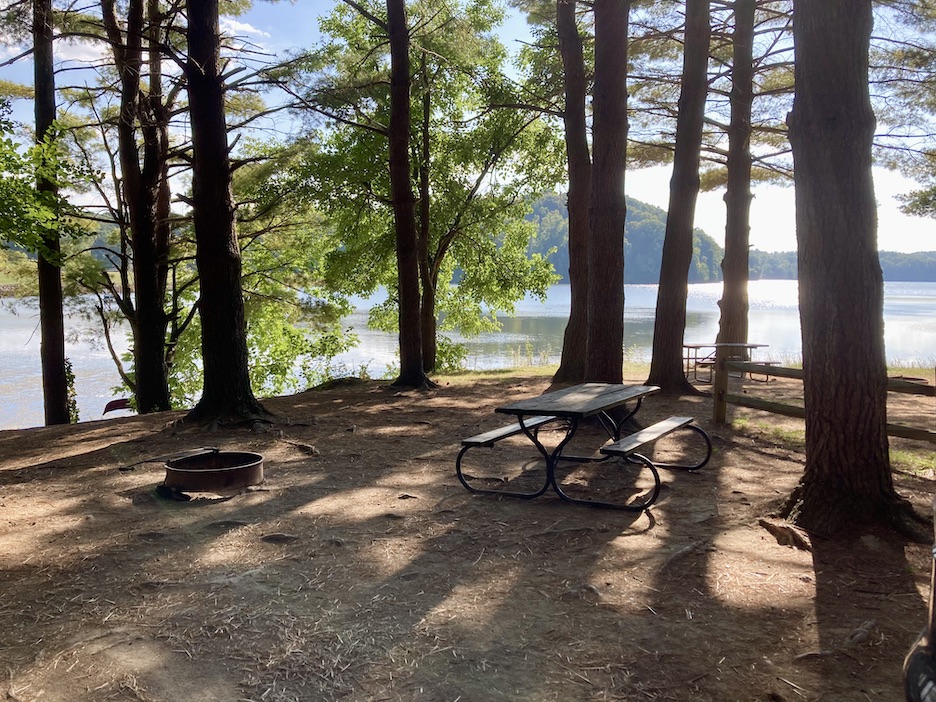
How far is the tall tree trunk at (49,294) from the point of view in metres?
11.0

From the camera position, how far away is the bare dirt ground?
2.50 metres

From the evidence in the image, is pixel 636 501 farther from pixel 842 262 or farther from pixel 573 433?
pixel 842 262

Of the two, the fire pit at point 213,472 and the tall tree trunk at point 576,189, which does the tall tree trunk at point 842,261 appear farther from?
the tall tree trunk at point 576,189

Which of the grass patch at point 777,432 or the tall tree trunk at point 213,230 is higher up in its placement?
the tall tree trunk at point 213,230

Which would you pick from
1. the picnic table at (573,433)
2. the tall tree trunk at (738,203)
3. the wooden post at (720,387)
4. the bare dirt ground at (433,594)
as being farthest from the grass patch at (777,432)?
the tall tree trunk at (738,203)

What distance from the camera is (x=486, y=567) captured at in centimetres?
358

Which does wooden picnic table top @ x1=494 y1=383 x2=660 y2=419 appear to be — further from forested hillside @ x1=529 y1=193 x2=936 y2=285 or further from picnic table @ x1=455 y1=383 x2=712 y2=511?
forested hillside @ x1=529 y1=193 x2=936 y2=285

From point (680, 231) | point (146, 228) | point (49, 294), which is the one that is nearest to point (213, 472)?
point (680, 231)

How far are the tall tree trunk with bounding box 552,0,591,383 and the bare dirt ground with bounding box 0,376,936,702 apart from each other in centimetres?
566

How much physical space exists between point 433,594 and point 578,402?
2175 millimetres

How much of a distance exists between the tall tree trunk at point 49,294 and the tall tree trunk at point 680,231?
8.98 meters

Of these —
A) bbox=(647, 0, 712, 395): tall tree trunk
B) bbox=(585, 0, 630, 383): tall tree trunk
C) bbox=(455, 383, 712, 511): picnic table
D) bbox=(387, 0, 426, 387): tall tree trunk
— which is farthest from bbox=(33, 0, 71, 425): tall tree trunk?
bbox=(647, 0, 712, 395): tall tree trunk

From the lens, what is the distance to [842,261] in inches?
153

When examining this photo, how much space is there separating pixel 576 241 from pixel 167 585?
29.1ft
